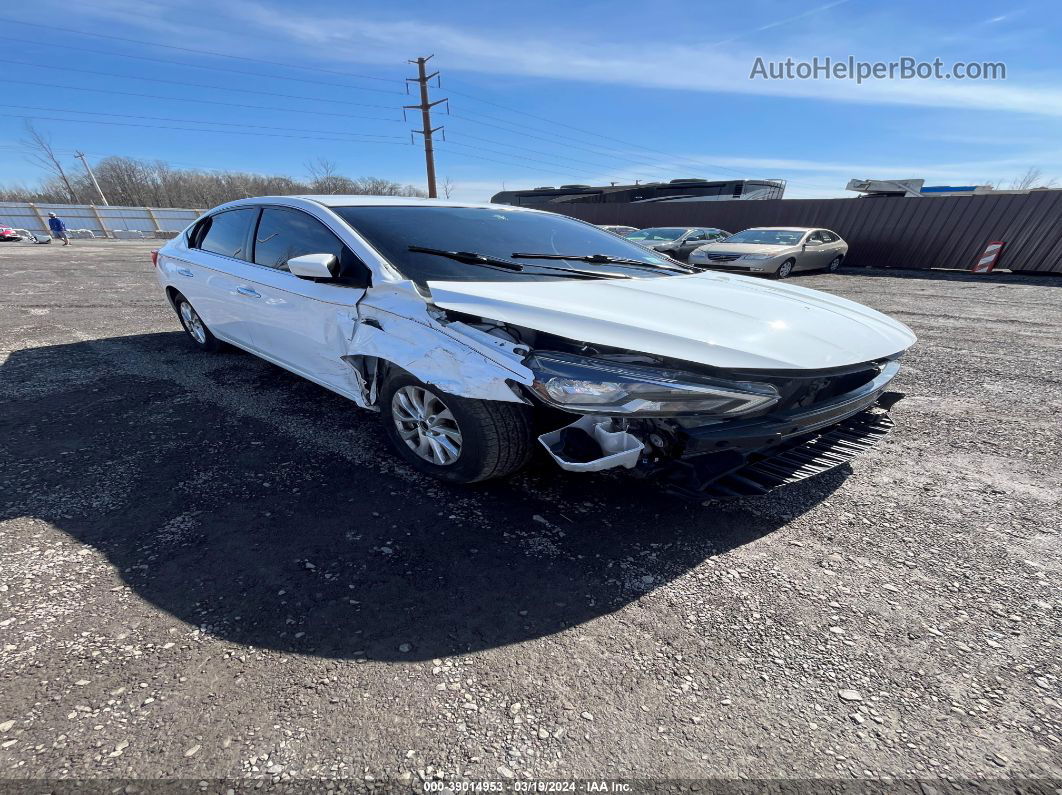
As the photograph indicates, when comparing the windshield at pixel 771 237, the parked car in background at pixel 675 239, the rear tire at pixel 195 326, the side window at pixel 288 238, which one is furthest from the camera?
the parked car in background at pixel 675 239

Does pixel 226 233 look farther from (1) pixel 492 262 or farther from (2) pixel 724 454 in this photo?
(2) pixel 724 454

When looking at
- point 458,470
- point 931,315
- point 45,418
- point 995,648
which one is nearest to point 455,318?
point 458,470

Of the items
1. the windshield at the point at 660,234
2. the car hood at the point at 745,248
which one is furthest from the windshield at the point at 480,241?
the windshield at the point at 660,234

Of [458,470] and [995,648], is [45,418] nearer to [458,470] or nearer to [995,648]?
[458,470]

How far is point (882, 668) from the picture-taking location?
5.41 ft

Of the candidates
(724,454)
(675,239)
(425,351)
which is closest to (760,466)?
(724,454)

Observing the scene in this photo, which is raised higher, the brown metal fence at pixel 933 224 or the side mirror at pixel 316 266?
the side mirror at pixel 316 266

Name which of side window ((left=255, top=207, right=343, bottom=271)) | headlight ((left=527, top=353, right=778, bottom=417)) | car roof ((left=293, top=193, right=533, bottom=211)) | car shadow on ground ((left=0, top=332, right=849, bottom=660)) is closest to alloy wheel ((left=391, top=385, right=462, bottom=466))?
car shadow on ground ((left=0, top=332, right=849, bottom=660))

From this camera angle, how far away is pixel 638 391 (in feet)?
6.34

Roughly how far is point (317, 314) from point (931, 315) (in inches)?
356

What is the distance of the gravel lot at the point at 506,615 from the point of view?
55.0 inches

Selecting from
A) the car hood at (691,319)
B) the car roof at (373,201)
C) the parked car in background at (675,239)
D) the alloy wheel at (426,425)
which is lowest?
the parked car in background at (675,239)

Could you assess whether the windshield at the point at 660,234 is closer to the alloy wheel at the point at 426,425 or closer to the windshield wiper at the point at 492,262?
the windshield wiper at the point at 492,262

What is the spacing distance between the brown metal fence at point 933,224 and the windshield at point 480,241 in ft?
52.8
